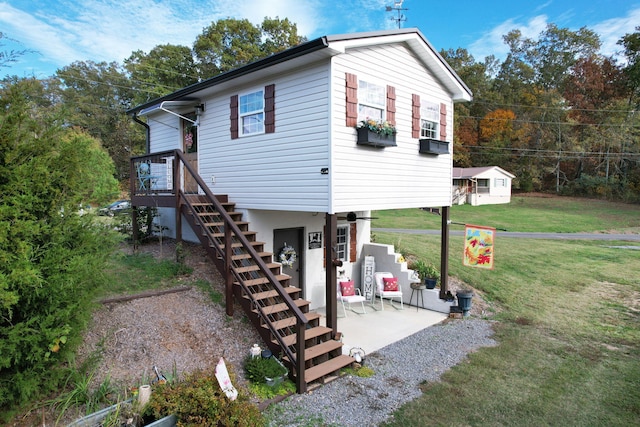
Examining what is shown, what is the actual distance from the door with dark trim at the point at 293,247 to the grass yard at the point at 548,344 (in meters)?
4.12

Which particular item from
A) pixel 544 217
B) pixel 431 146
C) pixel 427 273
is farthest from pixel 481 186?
pixel 431 146

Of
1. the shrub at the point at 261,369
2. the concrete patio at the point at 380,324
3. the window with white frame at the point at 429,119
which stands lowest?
the concrete patio at the point at 380,324

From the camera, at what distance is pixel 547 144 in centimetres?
3741

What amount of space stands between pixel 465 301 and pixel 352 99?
5.46 m

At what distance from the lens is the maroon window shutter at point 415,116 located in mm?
8086

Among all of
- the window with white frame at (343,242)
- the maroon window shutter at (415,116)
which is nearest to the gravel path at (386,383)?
the window with white frame at (343,242)

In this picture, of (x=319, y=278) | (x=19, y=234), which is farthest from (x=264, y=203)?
(x=19, y=234)

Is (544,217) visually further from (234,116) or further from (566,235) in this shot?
(234,116)

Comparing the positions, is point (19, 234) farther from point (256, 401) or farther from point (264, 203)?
point (264, 203)

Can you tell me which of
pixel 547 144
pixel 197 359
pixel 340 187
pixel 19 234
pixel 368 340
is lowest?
pixel 368 340

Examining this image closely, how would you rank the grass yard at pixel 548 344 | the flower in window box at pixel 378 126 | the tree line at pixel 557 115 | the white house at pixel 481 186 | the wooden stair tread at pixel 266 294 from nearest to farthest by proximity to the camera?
the grass yard at pixel 548 344 → the wooden stair tread at pixel 266 294 → the flower in window box at pixel 378 126 → the white house at pixel 481 186 → the tree line at pixel 557 115

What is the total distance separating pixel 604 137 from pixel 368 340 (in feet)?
127

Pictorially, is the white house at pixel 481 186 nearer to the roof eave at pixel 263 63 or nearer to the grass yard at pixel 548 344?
the grass yard at pixel 548 344

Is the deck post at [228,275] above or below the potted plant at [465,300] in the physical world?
above
